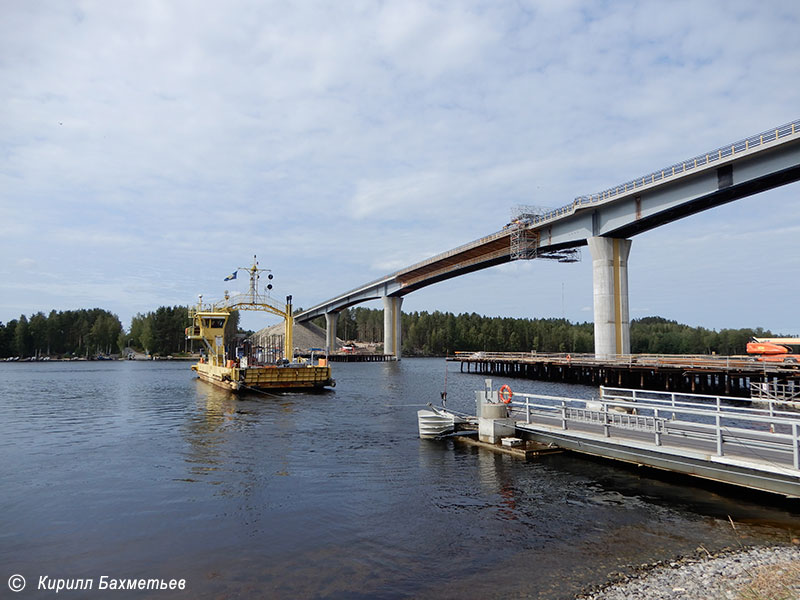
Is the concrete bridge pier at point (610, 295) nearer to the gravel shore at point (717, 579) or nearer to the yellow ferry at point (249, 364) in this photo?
the yellow ferry at point (249, 364)

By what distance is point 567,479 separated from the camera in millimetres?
16328

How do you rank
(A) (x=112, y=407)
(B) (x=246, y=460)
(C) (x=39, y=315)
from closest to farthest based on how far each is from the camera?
(B) (x=246, y=460) < (A) (x=112, y=407) < (C) (x=39, y=315)

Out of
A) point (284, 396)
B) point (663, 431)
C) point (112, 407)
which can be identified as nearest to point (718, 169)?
point (663, 431)

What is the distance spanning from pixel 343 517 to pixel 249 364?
115ft

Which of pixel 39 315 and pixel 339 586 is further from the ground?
pixel 39 315

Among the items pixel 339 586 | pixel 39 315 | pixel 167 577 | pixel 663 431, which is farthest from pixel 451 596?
pixel 39 315

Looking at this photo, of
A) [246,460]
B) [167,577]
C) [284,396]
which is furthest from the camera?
[284,396]

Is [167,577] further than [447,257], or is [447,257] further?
[447,257]

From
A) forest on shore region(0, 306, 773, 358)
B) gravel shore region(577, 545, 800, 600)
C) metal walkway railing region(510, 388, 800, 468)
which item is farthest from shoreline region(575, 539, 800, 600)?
forest on shore region(0, 306, 773, 358)

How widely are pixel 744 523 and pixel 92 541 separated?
1527cm

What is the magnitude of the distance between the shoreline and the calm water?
1.52ft

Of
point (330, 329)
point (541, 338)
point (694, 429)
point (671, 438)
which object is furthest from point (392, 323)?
point (671, 438)

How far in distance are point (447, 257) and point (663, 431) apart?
2977 inches

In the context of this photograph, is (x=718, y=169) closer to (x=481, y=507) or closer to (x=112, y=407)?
(x=481, y=507)
